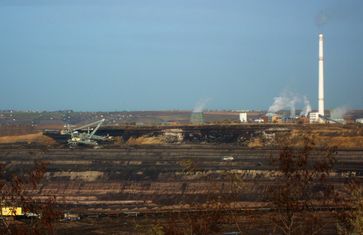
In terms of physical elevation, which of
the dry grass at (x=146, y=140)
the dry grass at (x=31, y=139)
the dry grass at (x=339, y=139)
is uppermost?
the dry grass at (x=339, y=139)

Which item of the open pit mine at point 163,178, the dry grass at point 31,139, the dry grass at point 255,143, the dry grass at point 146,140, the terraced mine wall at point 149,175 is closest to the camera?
the open pit mine at point 163,178

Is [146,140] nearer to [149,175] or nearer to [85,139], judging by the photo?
[85,139]

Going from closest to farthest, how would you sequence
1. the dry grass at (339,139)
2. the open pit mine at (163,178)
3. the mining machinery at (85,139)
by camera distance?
1. the open pit mine at (163,178)
2. the dry grass at (339,139)
3. the mining machinery at (85,139)

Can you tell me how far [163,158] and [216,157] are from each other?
368 cm

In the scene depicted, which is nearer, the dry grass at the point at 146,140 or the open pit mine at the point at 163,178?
the open pit mine at the point at 163,178

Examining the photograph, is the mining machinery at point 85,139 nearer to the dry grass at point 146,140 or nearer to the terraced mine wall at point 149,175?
the dry grass at point 146,140

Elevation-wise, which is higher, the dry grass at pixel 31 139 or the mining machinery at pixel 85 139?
the mining machinery at pixel 85 139

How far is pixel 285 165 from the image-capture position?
12.2m

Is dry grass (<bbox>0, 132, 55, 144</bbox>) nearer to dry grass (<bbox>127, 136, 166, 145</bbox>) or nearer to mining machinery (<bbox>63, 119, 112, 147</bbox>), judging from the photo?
mining machinery (<bbox>63, 119, 112, 147</bbox>)

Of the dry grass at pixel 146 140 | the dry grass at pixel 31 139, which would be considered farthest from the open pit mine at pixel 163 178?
the dry grass at pixel 31 139

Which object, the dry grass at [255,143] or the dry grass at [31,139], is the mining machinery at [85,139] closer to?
the dry grass at [31,139]

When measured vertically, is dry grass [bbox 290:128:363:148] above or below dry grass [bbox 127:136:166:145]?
above

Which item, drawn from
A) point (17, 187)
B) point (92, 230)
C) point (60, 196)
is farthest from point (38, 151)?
point (17, 187)

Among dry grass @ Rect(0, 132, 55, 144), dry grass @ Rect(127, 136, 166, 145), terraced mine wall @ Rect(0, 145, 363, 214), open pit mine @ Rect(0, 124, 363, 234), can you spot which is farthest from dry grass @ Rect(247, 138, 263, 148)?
dry grass @ Rect(0, 132, 55, 144)
